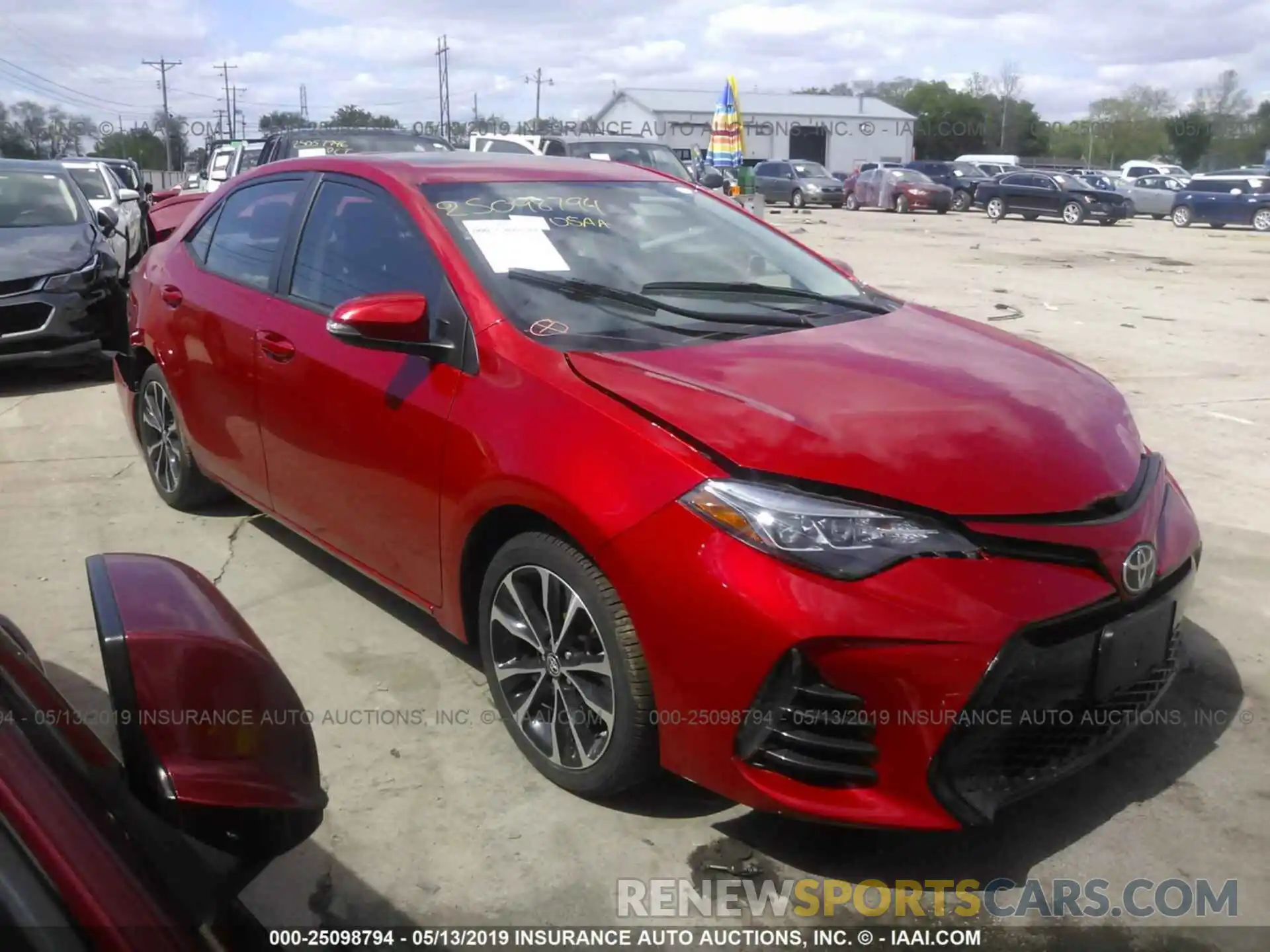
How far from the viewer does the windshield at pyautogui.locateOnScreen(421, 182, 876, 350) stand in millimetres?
3236

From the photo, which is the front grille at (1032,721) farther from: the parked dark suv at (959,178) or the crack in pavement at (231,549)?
the parked dark suv at (959,178)

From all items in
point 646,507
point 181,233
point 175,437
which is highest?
point 181,233

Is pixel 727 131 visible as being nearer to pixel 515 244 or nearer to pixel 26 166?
pixel 26 166

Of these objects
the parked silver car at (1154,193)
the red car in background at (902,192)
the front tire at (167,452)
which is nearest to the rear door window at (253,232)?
the front tire at (167,452)

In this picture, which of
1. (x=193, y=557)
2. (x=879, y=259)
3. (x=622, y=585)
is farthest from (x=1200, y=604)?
(x=879, y=259)

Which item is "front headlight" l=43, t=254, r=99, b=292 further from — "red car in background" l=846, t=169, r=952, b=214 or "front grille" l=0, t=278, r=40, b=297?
"red car in background" l=846, t=169, r=952, b=214

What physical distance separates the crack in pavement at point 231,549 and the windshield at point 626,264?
72.1 inches

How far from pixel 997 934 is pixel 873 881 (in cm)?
31

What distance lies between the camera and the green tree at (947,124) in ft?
282

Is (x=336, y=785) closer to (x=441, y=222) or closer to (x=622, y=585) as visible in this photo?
(x=622, y=585)

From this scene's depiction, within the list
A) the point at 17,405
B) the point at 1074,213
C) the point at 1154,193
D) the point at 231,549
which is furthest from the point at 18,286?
the point at 1154,193

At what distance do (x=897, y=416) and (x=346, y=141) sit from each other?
428 inches

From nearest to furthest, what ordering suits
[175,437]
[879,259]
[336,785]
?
[336,785] < [175,437] < [879,259]

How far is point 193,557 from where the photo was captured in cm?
472
